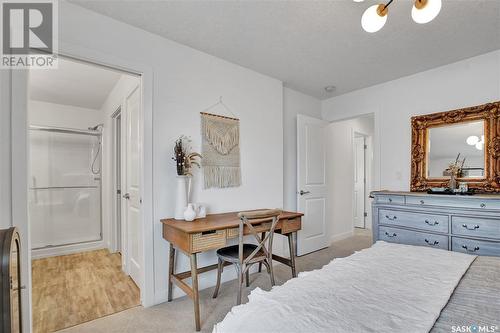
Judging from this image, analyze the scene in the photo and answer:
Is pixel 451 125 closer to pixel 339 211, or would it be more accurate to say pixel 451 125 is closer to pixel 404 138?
pixel 404 138

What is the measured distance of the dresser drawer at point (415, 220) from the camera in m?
2.51

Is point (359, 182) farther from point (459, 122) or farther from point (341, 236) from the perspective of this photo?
point (459, 122)

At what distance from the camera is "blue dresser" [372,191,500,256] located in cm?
225

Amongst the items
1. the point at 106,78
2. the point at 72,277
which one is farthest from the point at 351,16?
the point at 72,277

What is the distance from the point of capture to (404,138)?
3.32 m

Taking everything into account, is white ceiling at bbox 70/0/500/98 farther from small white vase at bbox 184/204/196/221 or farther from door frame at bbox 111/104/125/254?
door frame at bbox 111/104/125/254

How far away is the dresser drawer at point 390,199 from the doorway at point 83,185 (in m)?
2.75

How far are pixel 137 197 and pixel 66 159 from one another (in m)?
2.36

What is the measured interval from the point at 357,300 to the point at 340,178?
3955 mm

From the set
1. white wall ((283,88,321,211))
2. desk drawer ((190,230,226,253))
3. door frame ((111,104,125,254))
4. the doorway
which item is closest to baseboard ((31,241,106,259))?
the doorway

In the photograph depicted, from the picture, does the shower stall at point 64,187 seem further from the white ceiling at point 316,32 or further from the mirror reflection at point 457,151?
the mirror reflection at point 457,151

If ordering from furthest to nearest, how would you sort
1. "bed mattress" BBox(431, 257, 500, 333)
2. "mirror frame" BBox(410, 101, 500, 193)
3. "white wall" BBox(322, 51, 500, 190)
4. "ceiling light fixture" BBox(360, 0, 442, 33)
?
"white wall" BBox(322, 51, 500, 190)
"mirror frame" BBox(410, 101, 500, 193)
"ceiling light fixture" BBox(360, 0, 442, 33)
"bed mattress" BBox(431, 257, 500, 333)

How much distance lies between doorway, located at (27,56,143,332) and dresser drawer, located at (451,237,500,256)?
3114 mm

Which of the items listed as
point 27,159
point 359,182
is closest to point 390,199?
point 359,182
